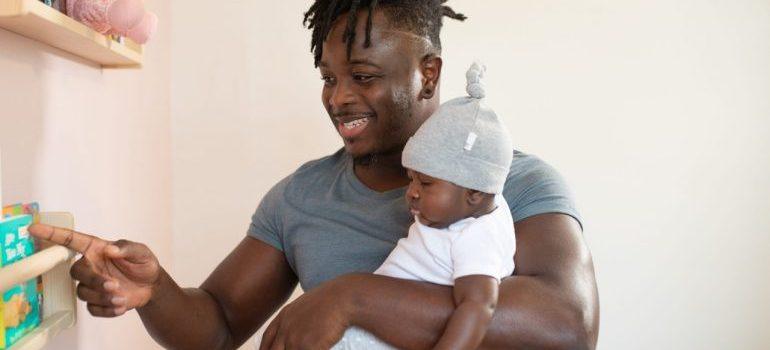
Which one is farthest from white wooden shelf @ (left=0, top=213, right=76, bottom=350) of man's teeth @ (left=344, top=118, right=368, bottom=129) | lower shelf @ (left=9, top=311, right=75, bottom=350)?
man's teeth @ (left=344, top=118, right=368, bottom=129)

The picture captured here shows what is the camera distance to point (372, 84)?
1.27 m

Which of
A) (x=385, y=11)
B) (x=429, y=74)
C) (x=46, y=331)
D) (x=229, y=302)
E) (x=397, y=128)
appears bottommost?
(x=229, y=302)

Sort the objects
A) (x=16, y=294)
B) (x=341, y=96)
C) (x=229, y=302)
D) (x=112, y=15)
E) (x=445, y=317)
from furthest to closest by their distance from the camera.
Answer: (x=229, y=302), (x=341, y=96), (x=112, y=15), (x=445, y=317), (x=16, y=294)

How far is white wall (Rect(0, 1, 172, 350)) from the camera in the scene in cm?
111

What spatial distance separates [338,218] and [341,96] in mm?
247

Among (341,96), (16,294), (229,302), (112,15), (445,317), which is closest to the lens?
(16,294)

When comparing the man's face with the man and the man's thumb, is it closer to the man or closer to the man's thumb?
the man

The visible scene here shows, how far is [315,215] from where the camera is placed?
1.36m

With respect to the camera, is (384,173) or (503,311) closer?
(503,311)

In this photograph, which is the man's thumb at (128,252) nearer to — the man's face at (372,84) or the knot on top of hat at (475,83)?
the man's face at (372,84)

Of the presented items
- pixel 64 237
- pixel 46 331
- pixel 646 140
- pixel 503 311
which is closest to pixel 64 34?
pixel 64 237

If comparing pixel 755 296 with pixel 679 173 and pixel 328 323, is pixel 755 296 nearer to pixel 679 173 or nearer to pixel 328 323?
pixel 679 173

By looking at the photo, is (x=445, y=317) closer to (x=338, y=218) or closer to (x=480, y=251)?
(x=480, y=251)

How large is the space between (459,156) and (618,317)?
1.38 meters
